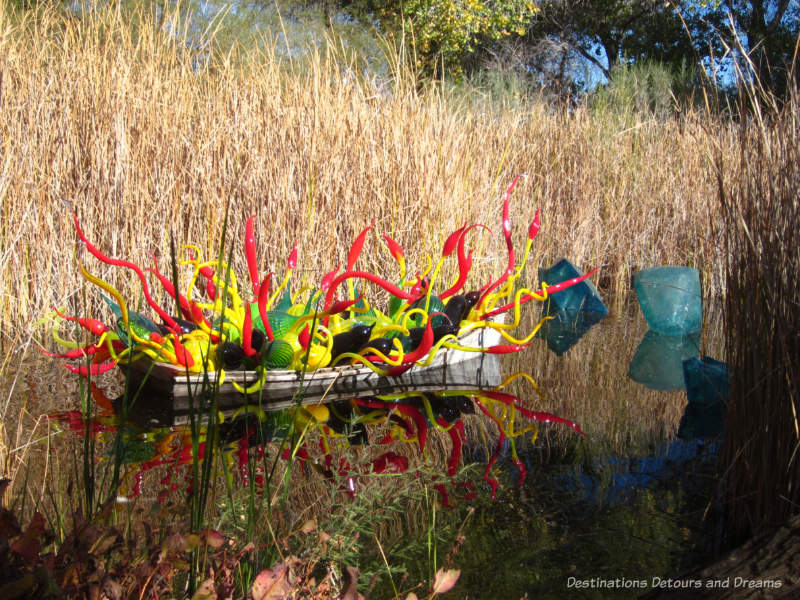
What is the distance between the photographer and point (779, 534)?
1.33 metres

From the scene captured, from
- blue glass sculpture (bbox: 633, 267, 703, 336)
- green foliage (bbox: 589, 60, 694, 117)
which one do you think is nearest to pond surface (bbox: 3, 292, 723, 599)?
blue glass sculpture (bbox: 633, 267, 703, 336)

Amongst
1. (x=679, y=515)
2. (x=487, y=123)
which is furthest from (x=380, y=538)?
(x=487, y=123)

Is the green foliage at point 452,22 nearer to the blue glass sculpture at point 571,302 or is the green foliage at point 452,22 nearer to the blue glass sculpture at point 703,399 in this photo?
the blue glass sculpture at point 571,302

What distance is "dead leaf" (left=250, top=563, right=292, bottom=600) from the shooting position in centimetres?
93

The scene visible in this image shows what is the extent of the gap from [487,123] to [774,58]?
34.3 ft

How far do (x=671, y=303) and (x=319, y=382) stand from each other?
2472 millimetres

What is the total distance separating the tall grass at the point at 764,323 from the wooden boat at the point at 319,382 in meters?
1.14

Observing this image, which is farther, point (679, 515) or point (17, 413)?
point (17, 413)

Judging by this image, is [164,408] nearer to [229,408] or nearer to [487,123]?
[229,408]

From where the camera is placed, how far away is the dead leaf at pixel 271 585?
3.07 ft

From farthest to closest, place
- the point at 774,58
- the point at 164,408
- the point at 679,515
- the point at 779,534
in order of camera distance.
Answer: the point at 774,58 → the point at 164,408 → the point at 679,515 → the point at 779,534

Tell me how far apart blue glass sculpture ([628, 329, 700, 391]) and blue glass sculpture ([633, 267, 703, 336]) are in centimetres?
7

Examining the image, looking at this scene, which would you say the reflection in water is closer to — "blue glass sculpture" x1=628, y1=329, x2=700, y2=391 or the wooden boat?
the wooden boat

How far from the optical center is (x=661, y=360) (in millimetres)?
3674
